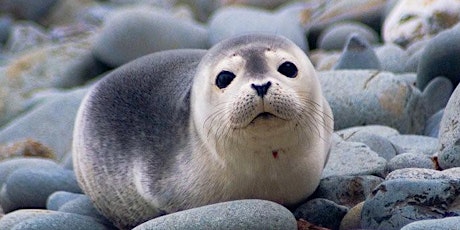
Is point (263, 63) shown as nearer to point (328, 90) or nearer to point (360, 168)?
point (360, 168)

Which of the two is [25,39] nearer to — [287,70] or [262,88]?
[287,70]

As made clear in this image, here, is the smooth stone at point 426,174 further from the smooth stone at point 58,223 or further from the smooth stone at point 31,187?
the smooth stone at point 31,187

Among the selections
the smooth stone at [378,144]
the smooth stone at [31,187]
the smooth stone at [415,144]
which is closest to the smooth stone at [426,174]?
the smooth stone at [378,144]

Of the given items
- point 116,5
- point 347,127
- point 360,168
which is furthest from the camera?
point 116,5

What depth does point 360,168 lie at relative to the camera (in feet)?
16.4

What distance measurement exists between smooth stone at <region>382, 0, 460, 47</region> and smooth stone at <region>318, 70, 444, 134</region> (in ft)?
8.18

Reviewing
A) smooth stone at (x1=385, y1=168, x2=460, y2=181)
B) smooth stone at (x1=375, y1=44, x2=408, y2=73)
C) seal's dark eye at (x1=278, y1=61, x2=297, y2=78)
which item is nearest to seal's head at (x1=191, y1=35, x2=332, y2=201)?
seal's dark eye at (x1=278, y1=61, x2=297, y2=78)

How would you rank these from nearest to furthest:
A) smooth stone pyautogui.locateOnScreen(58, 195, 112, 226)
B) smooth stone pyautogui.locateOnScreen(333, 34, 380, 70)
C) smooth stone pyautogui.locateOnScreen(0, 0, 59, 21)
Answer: smooth stone pyautogui.locateOnScreen(58, 195, 112, 226) → smooth stone pyautogui.locateOnScreen(333, 34, 380, 70) → smooth stone pyautogui.locateOnScreen(0, 0, 59, 21)

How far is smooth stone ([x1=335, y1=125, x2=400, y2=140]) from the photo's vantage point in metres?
5.88

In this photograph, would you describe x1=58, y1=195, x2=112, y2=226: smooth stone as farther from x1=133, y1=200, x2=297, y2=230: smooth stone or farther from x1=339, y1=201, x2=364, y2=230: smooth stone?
x1=339, y1=201, x2=364, y2=230: smooth stone

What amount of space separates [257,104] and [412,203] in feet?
2.36

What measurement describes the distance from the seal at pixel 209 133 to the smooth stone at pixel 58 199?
0.32 m

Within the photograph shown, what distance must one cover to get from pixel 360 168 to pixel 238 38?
40.6 inches

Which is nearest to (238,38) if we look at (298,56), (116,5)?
(298,56)
